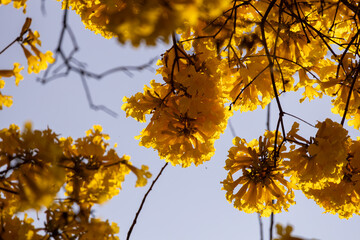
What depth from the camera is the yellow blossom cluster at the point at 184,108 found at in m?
2.63

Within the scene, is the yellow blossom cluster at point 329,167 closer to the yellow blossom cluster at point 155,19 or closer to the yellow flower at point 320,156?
the yellow flower at point 320,156

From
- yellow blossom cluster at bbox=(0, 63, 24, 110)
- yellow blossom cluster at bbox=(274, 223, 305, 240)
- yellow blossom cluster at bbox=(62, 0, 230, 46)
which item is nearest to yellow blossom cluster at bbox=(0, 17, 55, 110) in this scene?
yellow blossom cluster at bbox=(0, 63, 24, 110)

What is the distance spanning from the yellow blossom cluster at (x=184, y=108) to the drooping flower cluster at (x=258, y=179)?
21 centimetres

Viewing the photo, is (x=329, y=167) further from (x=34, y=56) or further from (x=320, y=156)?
(x=34, y=56)

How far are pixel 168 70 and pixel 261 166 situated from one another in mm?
920

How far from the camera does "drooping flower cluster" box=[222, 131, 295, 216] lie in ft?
9.30

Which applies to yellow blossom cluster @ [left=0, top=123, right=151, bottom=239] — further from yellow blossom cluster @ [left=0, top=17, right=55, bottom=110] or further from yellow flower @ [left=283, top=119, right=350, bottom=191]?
yellow flower @ [left=283, top=119, right=350, bottom=191]

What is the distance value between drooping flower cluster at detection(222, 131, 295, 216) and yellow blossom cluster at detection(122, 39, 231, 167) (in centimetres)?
21

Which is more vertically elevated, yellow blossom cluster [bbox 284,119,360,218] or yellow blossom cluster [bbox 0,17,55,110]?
yellow blossom cluster [bbox 0,17,55,110]

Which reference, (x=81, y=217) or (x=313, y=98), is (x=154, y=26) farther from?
(x=313, y=98)

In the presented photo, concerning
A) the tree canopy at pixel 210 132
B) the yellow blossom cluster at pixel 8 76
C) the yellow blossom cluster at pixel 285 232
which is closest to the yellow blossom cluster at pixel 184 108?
the tree canopy at pixel 210 132

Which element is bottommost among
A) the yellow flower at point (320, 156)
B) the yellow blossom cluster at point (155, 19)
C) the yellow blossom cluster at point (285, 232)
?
the yellow blossom cluster at point (285, 232)

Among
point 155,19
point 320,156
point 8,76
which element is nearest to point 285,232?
point 320,156

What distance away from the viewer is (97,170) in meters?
2.19
